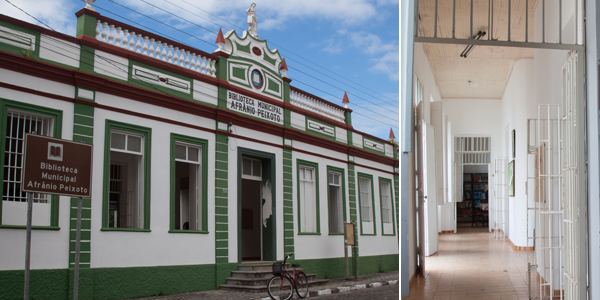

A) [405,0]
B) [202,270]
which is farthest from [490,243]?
[202,270]

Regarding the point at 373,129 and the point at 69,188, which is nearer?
the point at 69,188

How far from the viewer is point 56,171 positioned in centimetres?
275

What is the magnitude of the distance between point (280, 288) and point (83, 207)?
5.23ft

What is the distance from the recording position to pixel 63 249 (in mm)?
2844

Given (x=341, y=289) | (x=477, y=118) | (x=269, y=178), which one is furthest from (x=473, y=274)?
(x=477, y=118)

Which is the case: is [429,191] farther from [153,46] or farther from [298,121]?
[153,46]

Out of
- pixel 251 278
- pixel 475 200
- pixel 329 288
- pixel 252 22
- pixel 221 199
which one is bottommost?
pixel 329 288

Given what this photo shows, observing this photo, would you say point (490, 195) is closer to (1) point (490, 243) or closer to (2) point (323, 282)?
(1) point (490, 243)

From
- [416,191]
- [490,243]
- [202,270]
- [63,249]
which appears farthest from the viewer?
[490,243]

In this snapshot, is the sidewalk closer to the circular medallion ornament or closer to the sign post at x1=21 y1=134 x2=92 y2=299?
the sign post at x1=21 y1=134 x2=92 y2=299

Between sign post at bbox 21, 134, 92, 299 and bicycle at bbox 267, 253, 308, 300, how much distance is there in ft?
4.87

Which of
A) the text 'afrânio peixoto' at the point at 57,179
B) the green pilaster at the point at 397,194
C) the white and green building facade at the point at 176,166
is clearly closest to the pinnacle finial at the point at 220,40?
the white and green building facade at the point at 176,166

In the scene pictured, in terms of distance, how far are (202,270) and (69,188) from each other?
1.13m

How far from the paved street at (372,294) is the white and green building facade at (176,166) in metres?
0.18
